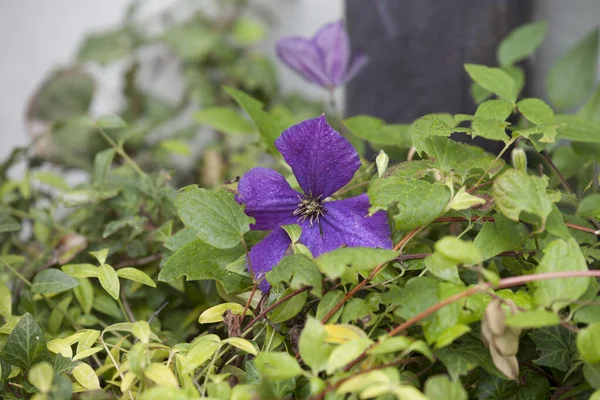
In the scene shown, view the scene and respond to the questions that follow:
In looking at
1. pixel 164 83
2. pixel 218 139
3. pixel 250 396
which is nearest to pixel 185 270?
pixel 250 396

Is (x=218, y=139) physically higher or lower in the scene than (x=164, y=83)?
lower

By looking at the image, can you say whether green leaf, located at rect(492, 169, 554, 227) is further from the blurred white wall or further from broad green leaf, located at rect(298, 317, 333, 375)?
the blurred white wall

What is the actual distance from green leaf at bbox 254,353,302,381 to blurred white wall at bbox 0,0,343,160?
3.30 ft

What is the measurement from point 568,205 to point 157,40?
0.97 metres

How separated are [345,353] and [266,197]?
17 centimetres

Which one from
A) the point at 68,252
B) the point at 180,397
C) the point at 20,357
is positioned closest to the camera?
the point at 180,397

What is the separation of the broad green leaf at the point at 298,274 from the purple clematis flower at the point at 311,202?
2.4 inches

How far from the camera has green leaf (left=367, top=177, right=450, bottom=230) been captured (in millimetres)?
407

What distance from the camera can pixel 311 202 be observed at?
1.67ft

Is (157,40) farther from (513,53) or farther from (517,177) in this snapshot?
(517,177)

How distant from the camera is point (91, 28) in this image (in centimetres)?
141

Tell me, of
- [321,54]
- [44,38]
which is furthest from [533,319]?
[44,38]

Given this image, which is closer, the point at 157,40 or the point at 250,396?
the point at 250,396

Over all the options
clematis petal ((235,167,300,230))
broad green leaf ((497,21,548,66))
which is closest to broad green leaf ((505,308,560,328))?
clematis petal ((235,167,300,230))
